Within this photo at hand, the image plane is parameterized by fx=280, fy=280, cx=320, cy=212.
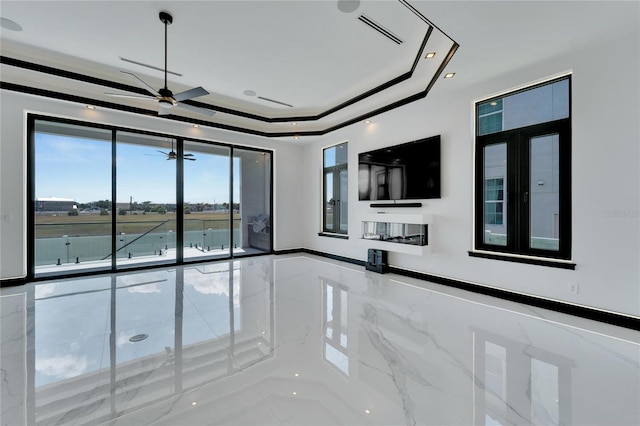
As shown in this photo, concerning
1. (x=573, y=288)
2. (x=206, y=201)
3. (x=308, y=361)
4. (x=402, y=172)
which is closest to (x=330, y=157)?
(x=402, y=172)

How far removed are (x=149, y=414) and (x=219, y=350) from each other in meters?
0.84

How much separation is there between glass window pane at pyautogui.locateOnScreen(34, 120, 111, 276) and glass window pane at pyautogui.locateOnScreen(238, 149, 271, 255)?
2633 mm

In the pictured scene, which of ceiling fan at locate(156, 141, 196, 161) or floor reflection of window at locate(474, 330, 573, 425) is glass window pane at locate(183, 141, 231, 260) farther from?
floor reflection of window at locate(474, 330, 573, 425)

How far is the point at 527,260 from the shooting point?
380cm

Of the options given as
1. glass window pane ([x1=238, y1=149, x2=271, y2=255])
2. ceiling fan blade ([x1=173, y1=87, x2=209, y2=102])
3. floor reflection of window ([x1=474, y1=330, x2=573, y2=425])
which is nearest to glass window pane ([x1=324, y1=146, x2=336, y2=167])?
glass window pane ([x1=238, y1=149, x2=271, y2=255])

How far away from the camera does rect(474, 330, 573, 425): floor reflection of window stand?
1818mm

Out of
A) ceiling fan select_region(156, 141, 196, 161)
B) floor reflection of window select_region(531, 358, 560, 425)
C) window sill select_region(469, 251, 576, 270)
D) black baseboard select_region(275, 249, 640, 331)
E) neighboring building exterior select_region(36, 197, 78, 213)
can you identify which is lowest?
floor reflection of window select_region(531, 358, 560, 425)

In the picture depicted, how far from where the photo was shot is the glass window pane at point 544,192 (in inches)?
145

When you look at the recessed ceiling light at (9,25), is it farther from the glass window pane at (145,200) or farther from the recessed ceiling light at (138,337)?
the recessed ceiling light at (138,337)

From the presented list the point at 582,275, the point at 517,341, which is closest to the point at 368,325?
the point at 517,341

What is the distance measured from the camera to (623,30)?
9.82ft

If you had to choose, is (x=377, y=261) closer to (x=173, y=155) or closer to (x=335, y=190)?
(x=335, y=190)

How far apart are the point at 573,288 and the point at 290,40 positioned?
4708 millimetres

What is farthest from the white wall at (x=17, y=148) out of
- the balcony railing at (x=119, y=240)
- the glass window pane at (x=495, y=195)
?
the glass window pane at (x=495, y=195)
